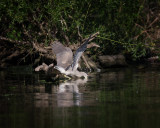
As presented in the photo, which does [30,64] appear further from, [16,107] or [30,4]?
[16,107]

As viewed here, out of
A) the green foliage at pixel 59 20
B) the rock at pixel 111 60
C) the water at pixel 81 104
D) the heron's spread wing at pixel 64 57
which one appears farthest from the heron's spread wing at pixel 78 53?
the rock at pixel 111 60

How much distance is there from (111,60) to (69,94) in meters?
10.6

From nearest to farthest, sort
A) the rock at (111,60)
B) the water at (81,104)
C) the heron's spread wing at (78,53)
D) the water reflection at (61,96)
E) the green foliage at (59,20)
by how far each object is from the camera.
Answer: the water at (81,104) → the water reflection at (61,96) → the heron's spread wing at (78,53) → the green foliage at (59,20) → the rock at (111,60)

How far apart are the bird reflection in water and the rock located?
22.3 ft

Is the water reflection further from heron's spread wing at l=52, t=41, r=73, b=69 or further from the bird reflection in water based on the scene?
heron's spread wing at l=52, t=41, r=73, b=69

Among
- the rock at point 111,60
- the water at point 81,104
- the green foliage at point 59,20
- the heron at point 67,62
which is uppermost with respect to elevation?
the green foliage at point 59,20

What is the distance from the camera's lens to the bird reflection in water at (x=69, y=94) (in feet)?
33.1

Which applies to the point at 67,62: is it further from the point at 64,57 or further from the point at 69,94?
the point at 69,94

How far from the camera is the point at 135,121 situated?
7723mm

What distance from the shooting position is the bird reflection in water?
33.1 ft

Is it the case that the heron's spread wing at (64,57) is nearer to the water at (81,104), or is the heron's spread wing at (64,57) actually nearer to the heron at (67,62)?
the heron at (67,62)

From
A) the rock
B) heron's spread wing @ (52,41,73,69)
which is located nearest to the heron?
heron's spread wing @ (52,41,73,69)

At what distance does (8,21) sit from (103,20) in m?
4.77

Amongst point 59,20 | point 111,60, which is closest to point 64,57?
point 59,20
